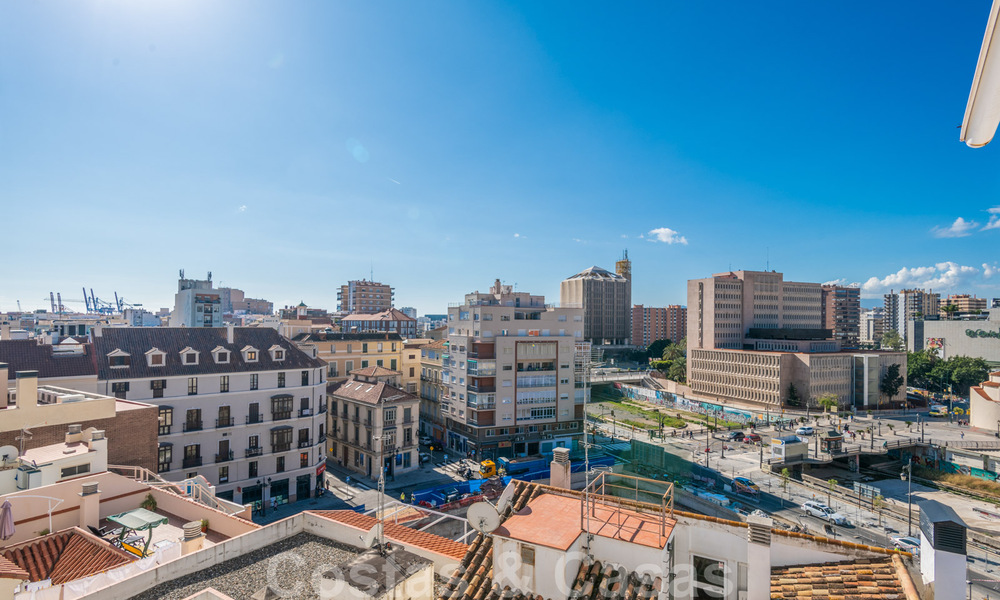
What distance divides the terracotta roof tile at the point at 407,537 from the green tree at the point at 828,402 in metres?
95.8

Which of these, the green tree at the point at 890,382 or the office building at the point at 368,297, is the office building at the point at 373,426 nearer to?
the green tree at the point at 890,382

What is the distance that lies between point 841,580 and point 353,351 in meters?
56.8

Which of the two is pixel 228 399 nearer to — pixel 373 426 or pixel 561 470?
pixel 373 426

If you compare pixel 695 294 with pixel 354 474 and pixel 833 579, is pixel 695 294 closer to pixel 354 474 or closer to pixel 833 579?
pixel 354 474

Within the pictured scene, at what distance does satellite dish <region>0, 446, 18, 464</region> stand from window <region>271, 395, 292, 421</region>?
23.6 meters

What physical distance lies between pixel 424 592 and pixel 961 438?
8804 cm

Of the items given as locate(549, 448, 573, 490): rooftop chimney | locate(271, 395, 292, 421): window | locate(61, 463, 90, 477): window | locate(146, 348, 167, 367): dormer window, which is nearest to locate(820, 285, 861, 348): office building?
locate(271, 395, 292, 421): window

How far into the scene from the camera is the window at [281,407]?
39.8 metres

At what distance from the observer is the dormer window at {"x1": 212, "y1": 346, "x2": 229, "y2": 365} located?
38.3 metres

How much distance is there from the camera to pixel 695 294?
390 feet

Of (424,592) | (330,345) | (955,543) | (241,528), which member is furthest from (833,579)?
(330,345)

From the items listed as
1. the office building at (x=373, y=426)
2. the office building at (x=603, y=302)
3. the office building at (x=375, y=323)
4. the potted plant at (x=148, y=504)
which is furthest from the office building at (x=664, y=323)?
the potted plant at (x=148, y=504)

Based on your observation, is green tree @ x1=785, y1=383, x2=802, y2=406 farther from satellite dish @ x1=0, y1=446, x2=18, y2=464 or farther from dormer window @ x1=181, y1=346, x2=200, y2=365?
satellite dish @ x1=0, y1=446, x2=18, y2=464

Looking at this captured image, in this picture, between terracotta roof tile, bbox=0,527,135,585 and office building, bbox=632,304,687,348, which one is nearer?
terracotta roof tile, bbox=0,527,135,585
